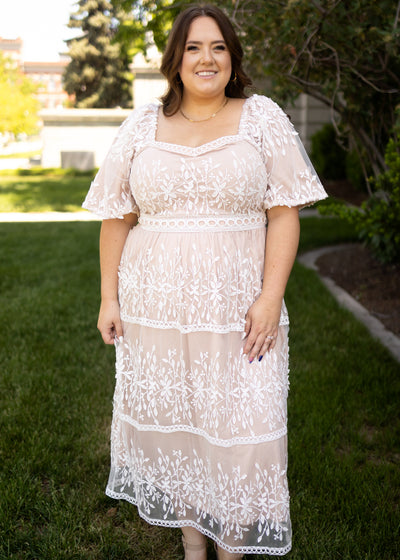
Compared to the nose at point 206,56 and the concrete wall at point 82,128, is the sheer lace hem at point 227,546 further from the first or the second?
the concrete wall at point 82,128

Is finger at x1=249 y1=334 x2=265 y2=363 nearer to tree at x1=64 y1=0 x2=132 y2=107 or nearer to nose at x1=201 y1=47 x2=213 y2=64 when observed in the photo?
nose at x1=201 y1=47 x2=213 y2=64

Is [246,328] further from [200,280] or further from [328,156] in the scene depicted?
[328,156]

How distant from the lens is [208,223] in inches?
74.7

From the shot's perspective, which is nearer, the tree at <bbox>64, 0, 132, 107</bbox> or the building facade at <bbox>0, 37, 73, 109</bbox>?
the tree at <bbox>64, 0, 132, 107</bbox>

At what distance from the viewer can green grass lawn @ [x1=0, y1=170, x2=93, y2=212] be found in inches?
475

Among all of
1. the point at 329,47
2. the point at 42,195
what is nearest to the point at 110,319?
the point at 329,47

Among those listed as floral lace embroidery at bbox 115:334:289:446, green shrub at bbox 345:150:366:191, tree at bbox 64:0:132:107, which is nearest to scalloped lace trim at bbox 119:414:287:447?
floral lace embroidery at bbox 115:334:289:446

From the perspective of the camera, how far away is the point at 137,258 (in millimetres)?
2023

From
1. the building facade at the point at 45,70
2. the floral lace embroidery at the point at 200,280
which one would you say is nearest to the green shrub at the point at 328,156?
the floral lace embroidery at the point at 200,280

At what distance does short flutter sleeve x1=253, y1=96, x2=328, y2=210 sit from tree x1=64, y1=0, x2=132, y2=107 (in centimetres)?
3081

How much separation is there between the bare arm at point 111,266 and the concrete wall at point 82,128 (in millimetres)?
21289

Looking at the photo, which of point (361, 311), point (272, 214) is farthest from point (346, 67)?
point (272, 214)

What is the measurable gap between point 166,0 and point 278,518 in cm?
469

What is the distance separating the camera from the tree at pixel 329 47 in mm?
4195
